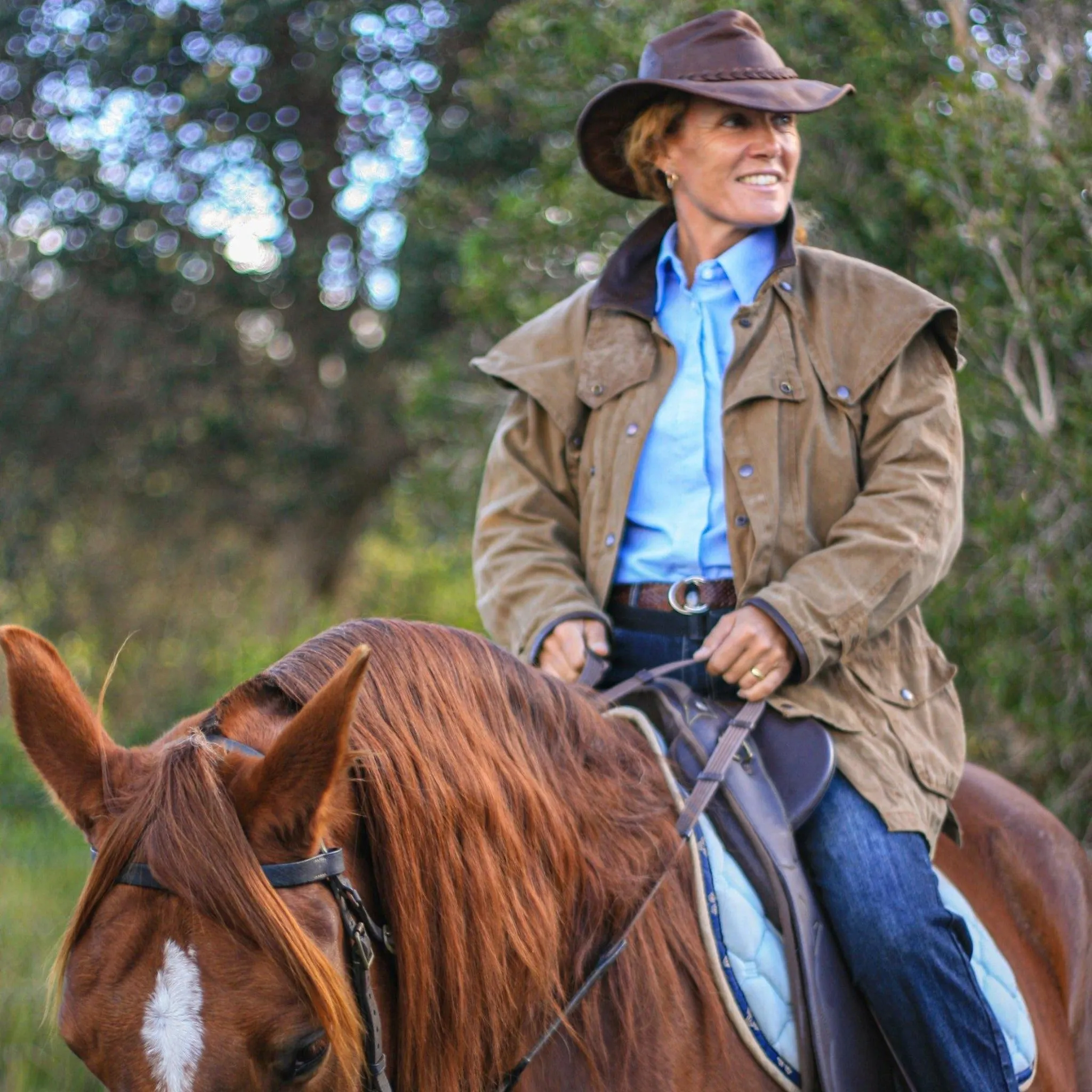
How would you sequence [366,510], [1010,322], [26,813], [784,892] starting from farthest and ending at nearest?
[366,510], [26,813], [1010,322], [784,892]

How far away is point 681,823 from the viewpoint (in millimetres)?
1984

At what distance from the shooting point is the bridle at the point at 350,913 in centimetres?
148

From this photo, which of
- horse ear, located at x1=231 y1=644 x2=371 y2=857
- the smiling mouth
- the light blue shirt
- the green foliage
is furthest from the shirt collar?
the green foliage

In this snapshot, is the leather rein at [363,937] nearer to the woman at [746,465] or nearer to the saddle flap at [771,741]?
the saddle flap at [771,741]

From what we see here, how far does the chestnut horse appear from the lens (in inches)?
55.7

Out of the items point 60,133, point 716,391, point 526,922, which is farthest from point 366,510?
point 526,922

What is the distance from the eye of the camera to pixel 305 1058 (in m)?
1.43

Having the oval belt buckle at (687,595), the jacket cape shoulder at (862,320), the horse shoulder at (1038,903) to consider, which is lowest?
the horse shoulder at (1038,903)

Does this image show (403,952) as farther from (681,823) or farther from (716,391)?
(716,391)

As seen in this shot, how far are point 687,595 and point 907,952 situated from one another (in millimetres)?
796

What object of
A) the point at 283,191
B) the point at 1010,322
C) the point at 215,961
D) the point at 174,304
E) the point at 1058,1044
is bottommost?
the point at 174,304

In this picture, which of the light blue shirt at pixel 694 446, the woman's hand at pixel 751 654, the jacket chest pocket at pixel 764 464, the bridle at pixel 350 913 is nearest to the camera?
the bridle at pixel 350 913

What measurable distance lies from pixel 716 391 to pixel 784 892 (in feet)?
3.35

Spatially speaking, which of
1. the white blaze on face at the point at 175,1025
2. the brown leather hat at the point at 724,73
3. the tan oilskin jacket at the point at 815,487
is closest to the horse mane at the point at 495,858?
the white blaze on face at the point at 175,1025
